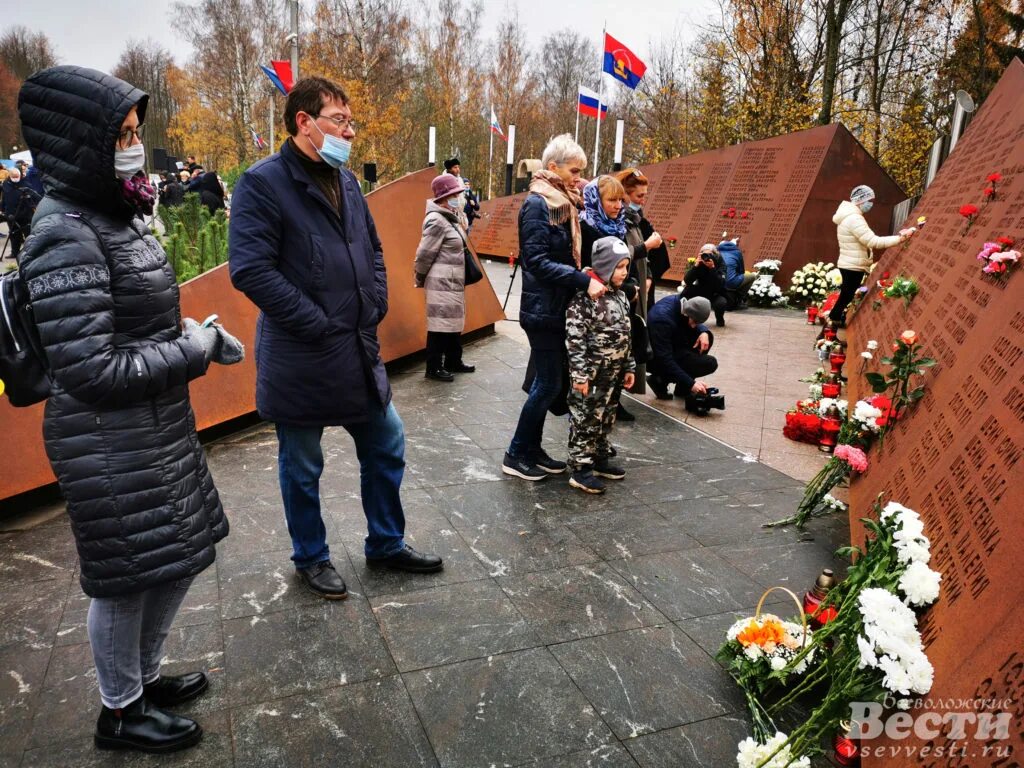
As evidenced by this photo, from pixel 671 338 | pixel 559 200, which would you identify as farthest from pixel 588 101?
pixel 559 200

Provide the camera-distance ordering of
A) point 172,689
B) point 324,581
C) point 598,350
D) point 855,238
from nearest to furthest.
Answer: point 172,689
point 324,581
point 598,350
point 855,238

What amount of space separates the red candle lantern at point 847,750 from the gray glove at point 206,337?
2.11 metres

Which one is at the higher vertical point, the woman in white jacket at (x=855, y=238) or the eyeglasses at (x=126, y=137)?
the eyeglasses at (x=126, y=137)

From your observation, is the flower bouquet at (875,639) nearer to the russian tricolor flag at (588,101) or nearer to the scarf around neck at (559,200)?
the scarf around neck at (559,200)

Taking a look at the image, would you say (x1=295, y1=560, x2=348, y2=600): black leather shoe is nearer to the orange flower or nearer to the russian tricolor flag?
the orange flower

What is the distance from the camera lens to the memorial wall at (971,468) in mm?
1709

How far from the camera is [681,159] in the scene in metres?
14.6

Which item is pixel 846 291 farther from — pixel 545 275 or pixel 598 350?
pixel 545 275

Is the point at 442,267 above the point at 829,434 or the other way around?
above

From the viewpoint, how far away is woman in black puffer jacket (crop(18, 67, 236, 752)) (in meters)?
1.77

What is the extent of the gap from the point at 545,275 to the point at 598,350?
1.62 ft

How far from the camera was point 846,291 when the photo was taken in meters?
8.95

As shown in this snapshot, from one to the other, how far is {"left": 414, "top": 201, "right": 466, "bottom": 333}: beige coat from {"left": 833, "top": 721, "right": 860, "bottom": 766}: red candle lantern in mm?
4653

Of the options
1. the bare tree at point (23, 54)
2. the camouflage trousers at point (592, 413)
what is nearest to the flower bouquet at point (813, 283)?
the camouflage trousers at point (592, 413)
